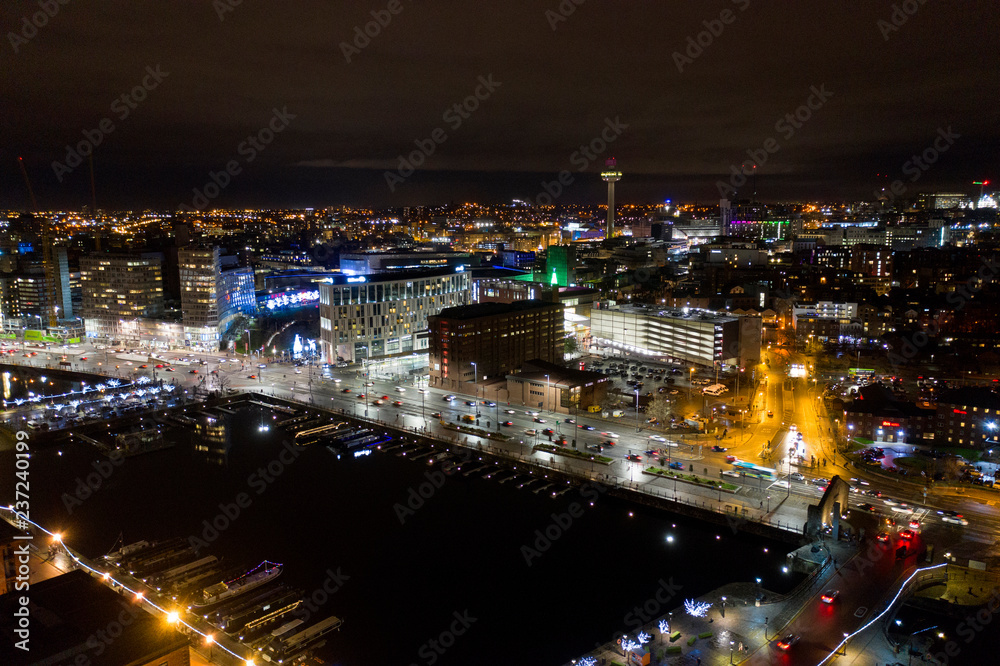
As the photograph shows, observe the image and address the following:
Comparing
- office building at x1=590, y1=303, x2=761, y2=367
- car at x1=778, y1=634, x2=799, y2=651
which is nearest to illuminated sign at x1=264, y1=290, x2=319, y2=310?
office building at x1=590, y1=303, x2=761, y2=367

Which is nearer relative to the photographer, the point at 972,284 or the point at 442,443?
the point at 442,443

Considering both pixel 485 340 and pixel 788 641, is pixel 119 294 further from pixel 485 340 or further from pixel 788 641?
pixel 788 641

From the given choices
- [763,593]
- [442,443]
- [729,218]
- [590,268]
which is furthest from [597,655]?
[729,218]

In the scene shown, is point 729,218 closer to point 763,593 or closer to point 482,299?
point 482,299
